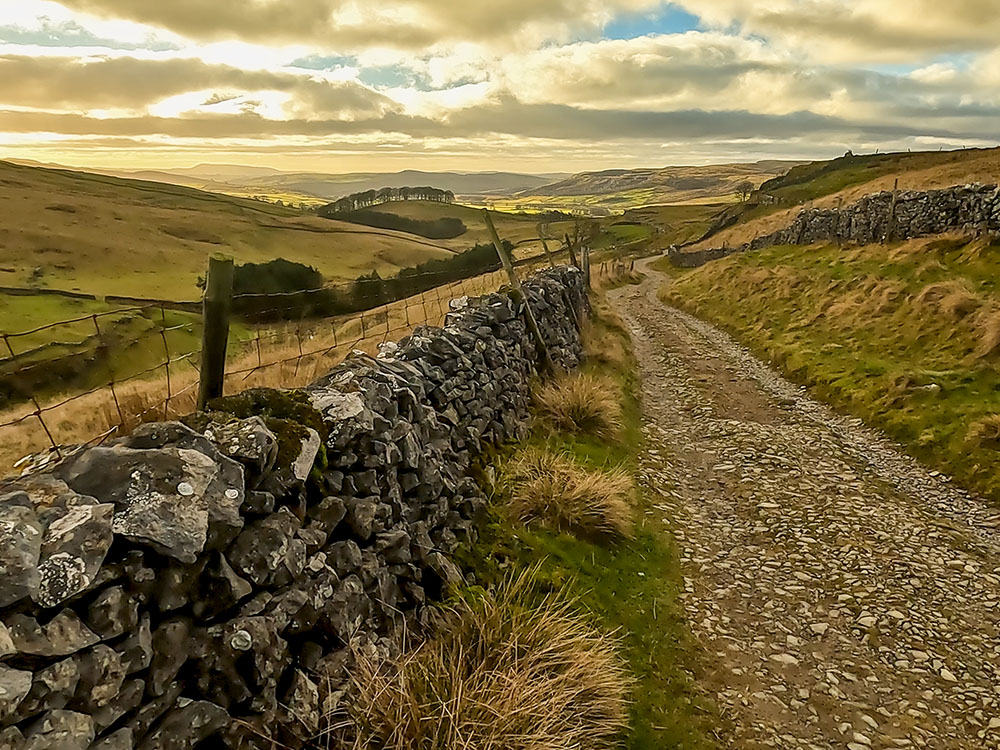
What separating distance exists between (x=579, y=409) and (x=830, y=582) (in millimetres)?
4931

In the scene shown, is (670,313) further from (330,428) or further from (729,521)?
(330,428)

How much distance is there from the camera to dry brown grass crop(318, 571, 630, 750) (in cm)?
385

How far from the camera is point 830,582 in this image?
7.07m

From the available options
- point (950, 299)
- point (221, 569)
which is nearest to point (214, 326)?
point (221, 569)

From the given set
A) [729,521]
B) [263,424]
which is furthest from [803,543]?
[263,424]

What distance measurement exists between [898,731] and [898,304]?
14.9m

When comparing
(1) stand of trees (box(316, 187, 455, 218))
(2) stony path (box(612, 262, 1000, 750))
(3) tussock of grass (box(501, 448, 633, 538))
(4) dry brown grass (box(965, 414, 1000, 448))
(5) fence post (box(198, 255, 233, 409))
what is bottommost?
(2) stony path (box(612, 262, 1000, 750))

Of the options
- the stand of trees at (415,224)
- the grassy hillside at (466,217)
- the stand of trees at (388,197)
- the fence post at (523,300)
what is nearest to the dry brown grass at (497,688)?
the fence post at (523,300)

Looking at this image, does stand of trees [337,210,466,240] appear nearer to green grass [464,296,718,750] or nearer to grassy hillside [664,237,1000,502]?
grassy hillside [664,237,1000,502]

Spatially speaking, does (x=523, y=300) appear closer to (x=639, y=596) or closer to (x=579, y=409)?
(x=579, y=409)

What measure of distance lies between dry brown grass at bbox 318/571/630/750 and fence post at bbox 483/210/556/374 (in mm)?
7412

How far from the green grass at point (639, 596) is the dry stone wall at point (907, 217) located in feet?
64.9

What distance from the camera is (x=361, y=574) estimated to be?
4613 millimetres

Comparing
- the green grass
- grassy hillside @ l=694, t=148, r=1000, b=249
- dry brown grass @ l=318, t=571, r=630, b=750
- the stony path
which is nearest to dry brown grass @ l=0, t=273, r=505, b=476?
dry brown grass @ l=318, t=571, r=630, b=750
